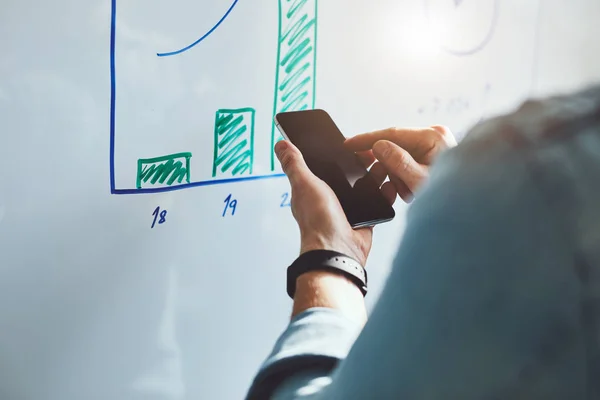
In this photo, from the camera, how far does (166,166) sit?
0.57 metres

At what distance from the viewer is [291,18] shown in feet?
2.05

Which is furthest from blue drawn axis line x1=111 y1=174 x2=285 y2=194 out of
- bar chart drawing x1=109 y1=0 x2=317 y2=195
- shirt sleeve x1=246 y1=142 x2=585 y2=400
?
shirt sleeve x1=246 y1=142 x2=585 y2=400

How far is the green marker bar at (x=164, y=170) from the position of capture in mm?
557

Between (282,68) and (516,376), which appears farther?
(282,68)

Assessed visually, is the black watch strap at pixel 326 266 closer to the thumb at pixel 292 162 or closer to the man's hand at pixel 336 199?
the man's hand at pixel 336 199

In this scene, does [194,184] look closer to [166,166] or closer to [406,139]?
[166,166]

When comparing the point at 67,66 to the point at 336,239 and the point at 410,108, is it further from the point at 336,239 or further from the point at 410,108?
the point at 410,108

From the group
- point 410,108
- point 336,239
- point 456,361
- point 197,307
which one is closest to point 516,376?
point 456,361

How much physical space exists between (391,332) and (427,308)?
0.02 metres

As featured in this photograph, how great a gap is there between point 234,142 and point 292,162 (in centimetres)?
7

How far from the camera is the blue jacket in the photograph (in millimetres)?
195

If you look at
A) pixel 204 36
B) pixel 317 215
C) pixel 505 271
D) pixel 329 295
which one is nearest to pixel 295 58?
pixel 204 36

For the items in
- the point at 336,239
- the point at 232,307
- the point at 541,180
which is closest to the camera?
the point at 541,180

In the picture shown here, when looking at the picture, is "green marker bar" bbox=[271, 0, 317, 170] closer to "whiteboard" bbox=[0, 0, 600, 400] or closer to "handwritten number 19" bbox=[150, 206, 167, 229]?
"whiteboard" bbox=[0, 0, 600, 400]
